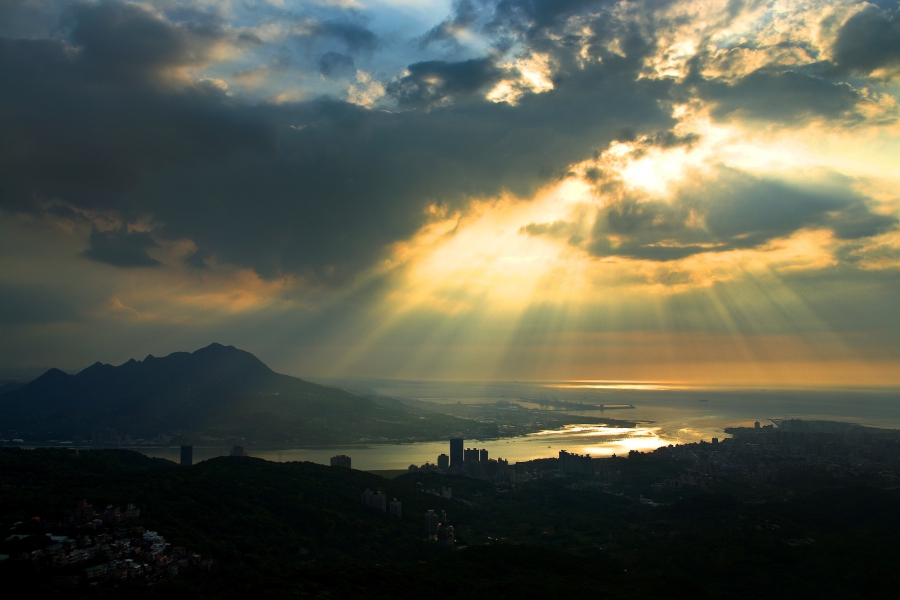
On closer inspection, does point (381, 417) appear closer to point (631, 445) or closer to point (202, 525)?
point (631, 445)

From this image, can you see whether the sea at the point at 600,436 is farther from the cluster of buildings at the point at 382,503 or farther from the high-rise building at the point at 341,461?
the cluster of buildings at the point at 382,503

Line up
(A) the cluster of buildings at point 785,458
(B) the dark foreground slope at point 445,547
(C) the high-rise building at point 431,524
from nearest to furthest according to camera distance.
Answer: (B) the dark foreground slope at point 445,547 → (C) the high-rise building at point 431,524 → (A) the cluster of buildings at point 785,458

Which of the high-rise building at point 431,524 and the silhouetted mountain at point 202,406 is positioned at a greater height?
the silhouetted mountain at point 202,406

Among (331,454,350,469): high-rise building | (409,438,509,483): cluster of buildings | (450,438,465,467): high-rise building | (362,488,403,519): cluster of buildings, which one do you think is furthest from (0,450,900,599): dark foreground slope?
(450,438,465,467): high-rise building

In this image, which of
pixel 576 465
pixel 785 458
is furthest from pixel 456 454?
pixel 785 458

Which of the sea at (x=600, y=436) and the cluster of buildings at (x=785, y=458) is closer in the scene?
the cluster of buildings at (x=785, y=458)

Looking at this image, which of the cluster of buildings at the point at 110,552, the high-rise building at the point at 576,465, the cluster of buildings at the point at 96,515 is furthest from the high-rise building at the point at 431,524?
the high-rise building at the point at 576,465

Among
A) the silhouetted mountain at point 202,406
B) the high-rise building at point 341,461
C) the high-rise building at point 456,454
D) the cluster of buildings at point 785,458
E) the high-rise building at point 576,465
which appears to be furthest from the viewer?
the silhouetted mountain at point 202,406

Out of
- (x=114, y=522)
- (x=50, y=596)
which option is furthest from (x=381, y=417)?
(x=50, y=596)
